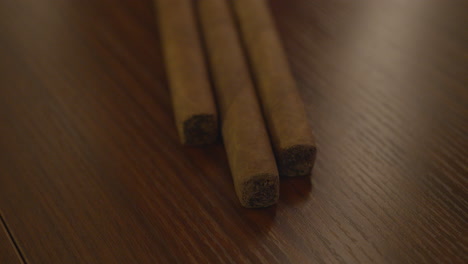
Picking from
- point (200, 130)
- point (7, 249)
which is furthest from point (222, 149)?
point (7, 249)

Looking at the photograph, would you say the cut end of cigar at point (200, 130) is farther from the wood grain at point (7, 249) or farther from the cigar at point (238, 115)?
the wood grain at point (7, 249)

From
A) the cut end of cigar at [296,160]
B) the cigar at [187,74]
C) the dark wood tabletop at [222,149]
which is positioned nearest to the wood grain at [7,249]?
the dark wood tabletop at [222,149]

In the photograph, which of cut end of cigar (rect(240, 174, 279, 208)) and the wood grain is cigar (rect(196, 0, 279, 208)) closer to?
cut end of cigar (rect(240, 174, 279, 208))

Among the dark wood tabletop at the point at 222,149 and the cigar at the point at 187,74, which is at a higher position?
the cigar at the point at 187,74

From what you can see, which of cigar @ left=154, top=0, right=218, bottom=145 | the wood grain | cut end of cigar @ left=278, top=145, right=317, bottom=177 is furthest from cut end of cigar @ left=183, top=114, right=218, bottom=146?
the wood grain

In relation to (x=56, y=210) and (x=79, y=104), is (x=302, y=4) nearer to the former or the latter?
(x=79, y=104)
